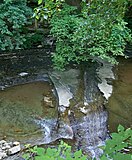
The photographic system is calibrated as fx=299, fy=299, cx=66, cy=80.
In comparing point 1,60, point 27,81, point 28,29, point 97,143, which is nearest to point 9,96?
point 27,81

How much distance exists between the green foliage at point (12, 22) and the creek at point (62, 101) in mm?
320

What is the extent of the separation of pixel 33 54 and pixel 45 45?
0.43 metres

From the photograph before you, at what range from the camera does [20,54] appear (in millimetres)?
6008

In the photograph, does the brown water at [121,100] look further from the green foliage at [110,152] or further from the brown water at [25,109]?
the green foliage at [110,152]

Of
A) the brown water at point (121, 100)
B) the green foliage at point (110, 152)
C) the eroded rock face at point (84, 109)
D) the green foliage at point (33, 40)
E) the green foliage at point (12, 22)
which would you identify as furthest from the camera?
the green foliage at point (33, 40)

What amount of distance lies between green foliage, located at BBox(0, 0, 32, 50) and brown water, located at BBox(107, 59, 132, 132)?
2.00 m

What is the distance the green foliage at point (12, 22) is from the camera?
540 cm

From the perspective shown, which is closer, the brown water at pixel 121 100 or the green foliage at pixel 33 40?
the brown water at pixel 121 100

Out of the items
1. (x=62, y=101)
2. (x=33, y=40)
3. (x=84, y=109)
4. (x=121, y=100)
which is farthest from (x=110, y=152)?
(x=33, y=40)

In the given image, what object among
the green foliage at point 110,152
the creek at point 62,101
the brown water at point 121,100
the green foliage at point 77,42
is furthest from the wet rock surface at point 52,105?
the green foliage at point 110,152

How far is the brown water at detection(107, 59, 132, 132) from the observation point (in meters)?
4.18

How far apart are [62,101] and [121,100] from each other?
935 millimetres

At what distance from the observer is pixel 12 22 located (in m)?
5.52

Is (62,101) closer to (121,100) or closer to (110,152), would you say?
(121,100)
